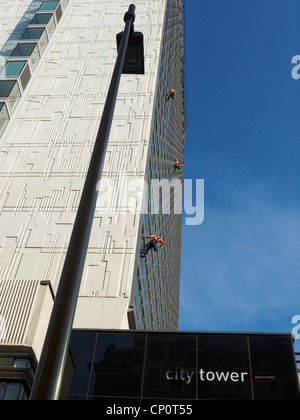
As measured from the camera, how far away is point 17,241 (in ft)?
83.0

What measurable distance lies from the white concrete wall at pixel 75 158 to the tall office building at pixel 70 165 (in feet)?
0.24

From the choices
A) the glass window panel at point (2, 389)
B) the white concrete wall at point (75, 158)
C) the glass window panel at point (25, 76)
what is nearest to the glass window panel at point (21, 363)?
the glass window panel at point (2, 389)

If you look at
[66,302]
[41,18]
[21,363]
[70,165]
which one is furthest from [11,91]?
[66,302]

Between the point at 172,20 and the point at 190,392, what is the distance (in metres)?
48.1

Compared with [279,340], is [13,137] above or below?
above

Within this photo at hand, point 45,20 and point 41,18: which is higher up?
point 41,18

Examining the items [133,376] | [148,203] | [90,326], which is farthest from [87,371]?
[148,203]

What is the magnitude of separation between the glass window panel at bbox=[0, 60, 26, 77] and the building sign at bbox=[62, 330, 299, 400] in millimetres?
19937

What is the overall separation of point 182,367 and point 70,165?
17.0m

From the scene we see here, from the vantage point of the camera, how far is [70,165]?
29734 mm

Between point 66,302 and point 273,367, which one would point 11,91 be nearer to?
point 273,367

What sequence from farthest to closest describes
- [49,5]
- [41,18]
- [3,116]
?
[49,5], [41,18], [3,116]

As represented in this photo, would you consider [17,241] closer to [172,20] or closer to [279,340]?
[279,340]
